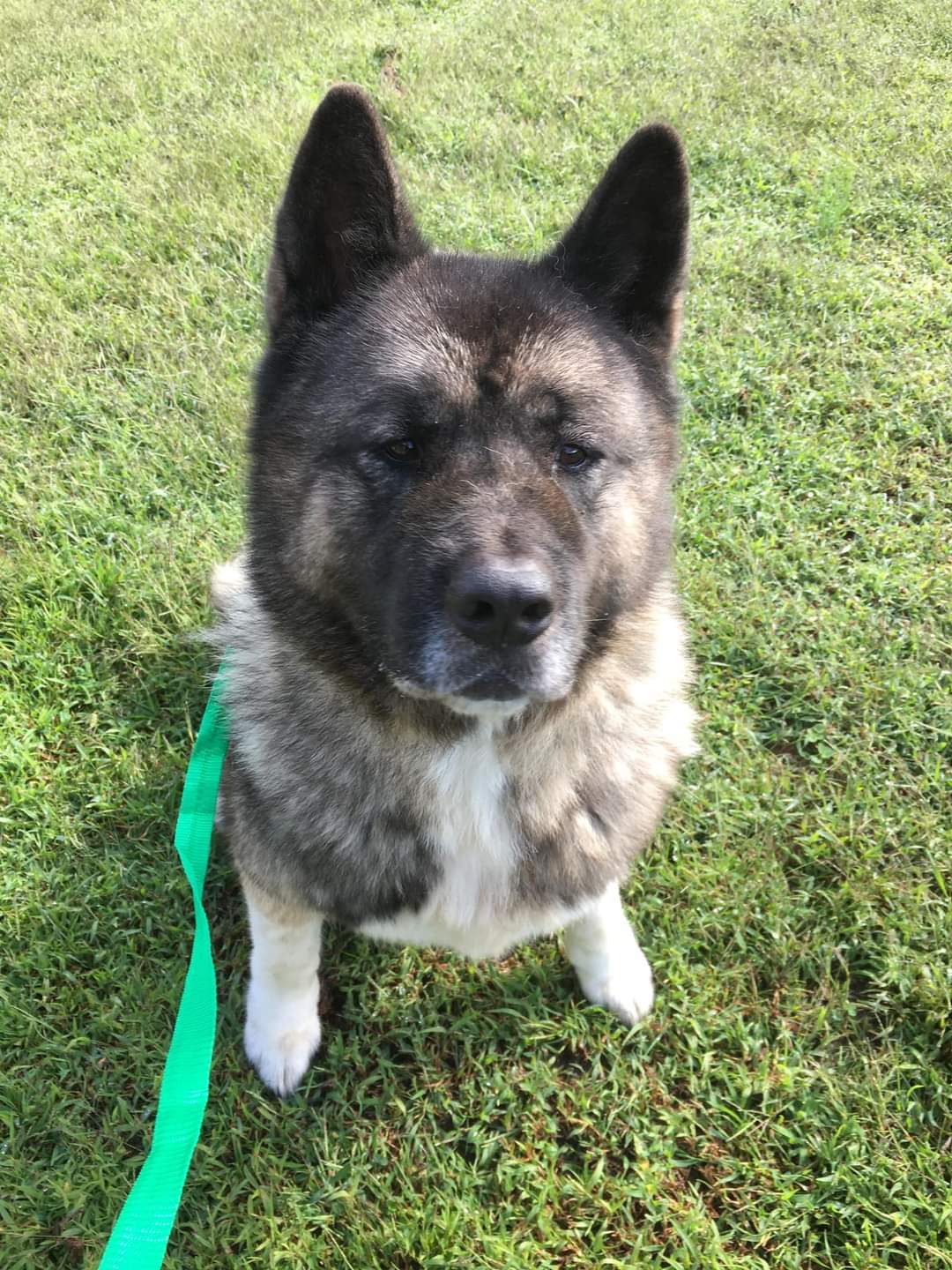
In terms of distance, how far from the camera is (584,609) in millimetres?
1809

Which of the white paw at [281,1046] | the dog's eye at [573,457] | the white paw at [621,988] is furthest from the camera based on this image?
the white paw at [621,988]

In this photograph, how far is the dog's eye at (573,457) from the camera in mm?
1879

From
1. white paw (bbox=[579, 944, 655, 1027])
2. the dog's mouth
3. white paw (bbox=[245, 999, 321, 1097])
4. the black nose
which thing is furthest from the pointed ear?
white paw (bbox=[245, 999, 321, 1097])

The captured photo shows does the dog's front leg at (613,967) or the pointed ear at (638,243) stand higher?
the pointed ear at (638,243)

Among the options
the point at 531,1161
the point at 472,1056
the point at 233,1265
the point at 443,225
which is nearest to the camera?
the point at 233,1265

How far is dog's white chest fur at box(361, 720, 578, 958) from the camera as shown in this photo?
2.02 metres

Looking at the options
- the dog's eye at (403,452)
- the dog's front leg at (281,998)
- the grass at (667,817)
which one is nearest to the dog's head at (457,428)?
the dog's eye at (403,452)

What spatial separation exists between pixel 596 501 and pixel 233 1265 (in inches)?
81.2

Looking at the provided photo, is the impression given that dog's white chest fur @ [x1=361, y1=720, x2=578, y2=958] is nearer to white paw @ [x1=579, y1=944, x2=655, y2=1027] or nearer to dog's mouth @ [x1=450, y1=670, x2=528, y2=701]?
dog's mouth @ [x1=450, y1=670, x2=528, y2=701]

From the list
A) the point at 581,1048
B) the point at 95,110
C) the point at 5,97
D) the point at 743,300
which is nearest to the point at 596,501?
the point at 581,1048

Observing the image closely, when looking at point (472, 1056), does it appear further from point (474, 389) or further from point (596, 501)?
point (474, 389)

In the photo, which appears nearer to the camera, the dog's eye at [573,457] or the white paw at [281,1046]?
the dog's eye at [573,457]

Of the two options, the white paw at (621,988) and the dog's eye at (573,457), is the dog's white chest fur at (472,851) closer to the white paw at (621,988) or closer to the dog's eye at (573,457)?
the white paw at (621,988)

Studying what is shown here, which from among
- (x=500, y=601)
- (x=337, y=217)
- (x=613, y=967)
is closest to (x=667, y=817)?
(x=613, y=967)
